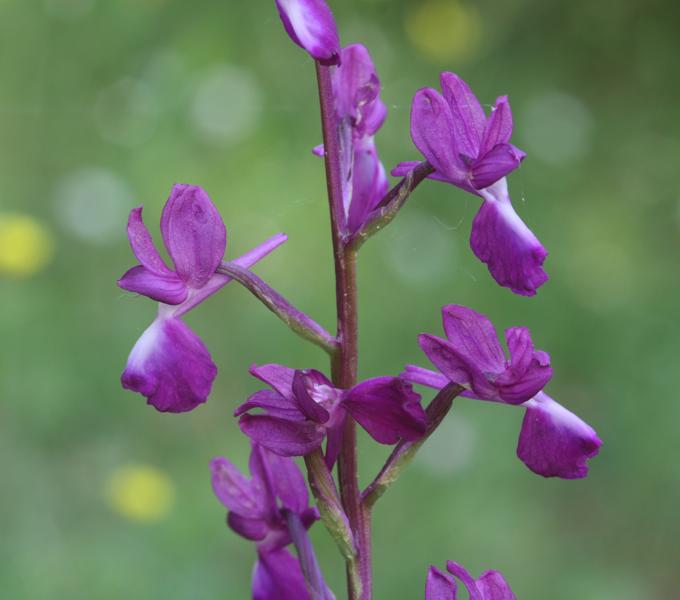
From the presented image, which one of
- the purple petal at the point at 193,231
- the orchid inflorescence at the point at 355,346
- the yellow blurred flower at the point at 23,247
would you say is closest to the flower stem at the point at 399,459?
the orchid inflorescence at the point at 355,346

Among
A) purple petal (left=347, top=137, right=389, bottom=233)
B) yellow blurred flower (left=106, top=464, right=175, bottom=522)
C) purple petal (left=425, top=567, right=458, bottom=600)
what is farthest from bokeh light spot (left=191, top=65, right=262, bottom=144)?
purple petal (left=425, top=567, right=458, bottom=600)

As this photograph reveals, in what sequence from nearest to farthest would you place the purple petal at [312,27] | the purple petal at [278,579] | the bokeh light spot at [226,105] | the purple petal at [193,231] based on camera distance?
the purple petal at [312,27], the purple petal at [193,231], the purple petal at [278,579], the bokeh light spot at [226,105]

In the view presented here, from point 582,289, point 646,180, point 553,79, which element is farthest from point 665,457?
point 553,79

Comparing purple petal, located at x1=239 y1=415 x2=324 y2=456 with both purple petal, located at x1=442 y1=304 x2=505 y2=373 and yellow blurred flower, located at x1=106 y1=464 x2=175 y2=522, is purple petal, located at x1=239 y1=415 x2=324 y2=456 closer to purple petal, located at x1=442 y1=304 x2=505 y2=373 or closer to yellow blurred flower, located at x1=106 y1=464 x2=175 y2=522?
purple petal, located at x1=442 y1=304 x2=505 y2=373

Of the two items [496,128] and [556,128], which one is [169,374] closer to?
[496,128]

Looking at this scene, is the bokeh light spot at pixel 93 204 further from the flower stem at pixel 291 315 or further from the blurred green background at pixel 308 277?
the flower stem at pixel 291 315

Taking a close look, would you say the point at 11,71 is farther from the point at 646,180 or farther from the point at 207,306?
the point at 646,180
